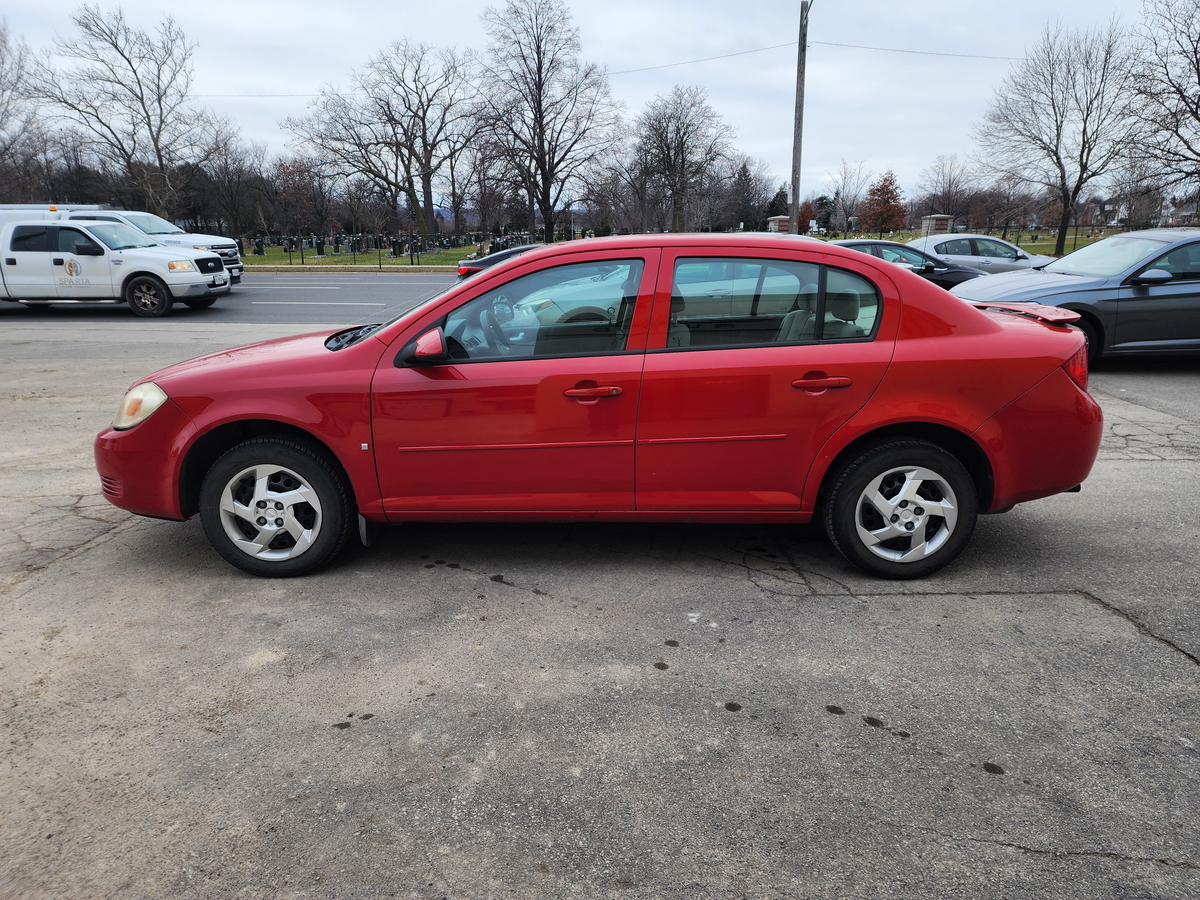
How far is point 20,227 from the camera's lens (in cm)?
1491

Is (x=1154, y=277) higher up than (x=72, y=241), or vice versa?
(x=72, y=241)

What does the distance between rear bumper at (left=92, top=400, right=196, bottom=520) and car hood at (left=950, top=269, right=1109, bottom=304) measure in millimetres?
8239

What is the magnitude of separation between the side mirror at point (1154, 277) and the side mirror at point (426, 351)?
8217 mm

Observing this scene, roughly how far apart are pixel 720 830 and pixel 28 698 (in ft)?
8.33

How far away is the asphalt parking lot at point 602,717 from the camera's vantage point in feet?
7.07

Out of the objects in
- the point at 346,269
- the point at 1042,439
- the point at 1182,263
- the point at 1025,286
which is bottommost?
the point at 1042,439

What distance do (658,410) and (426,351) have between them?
3.59 ft

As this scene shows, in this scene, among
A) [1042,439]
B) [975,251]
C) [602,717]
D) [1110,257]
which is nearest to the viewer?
[602,717]

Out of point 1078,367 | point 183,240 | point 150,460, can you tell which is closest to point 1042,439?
point 1078,367

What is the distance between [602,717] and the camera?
279cm

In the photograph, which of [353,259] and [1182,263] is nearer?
[1182,263]

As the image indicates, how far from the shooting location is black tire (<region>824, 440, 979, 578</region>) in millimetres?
3715

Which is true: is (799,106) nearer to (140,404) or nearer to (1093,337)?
(1093,337)

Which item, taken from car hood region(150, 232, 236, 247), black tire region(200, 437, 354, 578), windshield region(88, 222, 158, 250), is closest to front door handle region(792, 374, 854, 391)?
black tire region(200, 437, 354, 578)
